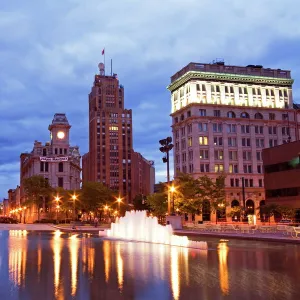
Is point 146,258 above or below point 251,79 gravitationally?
below

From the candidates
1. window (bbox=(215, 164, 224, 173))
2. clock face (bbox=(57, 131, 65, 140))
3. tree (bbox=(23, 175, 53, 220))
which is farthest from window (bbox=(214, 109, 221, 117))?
clock face (bbox=(57, 131, 65, 140))

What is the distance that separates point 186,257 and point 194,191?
49754 mm

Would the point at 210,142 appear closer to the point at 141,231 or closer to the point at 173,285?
the point at 141,231

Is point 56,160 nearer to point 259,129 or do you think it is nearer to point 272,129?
point 259,129

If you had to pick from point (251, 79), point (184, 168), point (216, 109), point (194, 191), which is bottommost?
point (194, 191)

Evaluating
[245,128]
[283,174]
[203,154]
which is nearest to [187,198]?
[283,174]

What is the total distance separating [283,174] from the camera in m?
83.8

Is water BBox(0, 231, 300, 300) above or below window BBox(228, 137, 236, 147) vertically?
below

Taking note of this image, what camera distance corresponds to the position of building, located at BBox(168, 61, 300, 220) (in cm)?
11050

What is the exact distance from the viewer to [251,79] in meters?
116

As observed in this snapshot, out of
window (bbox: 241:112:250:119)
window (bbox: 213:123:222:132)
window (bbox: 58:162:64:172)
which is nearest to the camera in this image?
window (bbox: 213:123:222:132)

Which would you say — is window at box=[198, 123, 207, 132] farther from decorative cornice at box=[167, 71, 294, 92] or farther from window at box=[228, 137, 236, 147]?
decorative cornice at box=[167, 71, 294, 92]

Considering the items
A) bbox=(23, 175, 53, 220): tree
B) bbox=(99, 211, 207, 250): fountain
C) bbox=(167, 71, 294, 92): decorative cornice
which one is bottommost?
bbox=(99, 211, 207, 250): fountain

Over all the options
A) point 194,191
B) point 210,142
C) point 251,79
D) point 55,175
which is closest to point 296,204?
point 194,191
